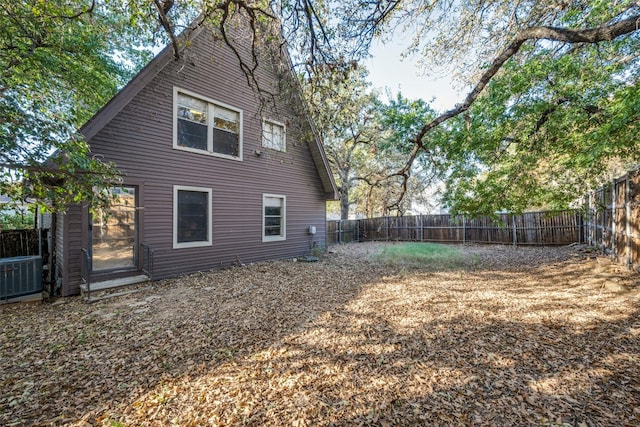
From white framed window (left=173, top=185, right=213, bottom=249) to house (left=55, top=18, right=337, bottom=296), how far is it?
3 cm

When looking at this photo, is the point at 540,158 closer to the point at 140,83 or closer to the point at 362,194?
the point at 140,83

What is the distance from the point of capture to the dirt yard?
209 cm

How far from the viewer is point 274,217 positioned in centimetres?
931

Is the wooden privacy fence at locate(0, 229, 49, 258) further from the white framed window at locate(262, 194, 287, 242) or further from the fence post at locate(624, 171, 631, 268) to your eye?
the fence post at locate(624, 171, 631, 268)

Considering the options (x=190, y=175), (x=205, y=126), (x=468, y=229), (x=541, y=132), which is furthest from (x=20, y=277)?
(x=468, y=229)

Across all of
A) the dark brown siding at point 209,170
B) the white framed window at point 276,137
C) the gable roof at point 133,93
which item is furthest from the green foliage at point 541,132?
the white framed window at point 276,137

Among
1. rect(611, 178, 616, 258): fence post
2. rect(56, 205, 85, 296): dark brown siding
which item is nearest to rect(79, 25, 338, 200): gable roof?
rect(56, 205, 85, 296): dark brown siding

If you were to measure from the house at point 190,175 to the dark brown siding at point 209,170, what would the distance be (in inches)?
1.0

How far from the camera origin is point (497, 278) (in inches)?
246

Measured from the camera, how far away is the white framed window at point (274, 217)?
8.93m

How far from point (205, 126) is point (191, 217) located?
2.56 metres

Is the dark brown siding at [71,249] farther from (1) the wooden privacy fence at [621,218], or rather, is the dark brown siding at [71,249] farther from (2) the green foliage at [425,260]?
(1) the wooden privacy fence at [621,218]

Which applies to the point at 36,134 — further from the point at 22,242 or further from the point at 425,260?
the point at 425,260

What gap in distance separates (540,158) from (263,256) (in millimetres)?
8108
